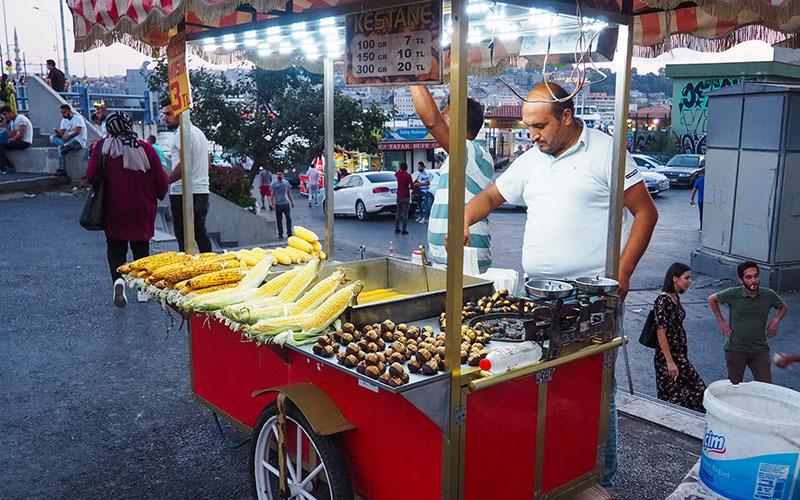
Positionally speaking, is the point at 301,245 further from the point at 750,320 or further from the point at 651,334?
the point at 750,320

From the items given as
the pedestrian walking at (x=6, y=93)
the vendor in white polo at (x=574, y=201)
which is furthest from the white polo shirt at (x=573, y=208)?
the pedestrian walking at (x=6, y=93)

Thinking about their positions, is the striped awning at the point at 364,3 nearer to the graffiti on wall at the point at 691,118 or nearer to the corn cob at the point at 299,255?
the corn cob at the point at 299,255

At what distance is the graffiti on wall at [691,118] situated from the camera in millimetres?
39781

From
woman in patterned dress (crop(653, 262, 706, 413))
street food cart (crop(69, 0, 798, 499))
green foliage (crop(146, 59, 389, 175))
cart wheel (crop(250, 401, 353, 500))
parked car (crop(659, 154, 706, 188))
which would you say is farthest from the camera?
parked car (crop(659, 154, 706, 188))

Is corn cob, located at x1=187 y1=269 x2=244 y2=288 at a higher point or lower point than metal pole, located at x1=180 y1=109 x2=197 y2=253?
lower

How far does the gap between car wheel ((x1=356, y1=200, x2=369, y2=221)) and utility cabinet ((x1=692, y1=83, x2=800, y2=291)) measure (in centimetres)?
1249

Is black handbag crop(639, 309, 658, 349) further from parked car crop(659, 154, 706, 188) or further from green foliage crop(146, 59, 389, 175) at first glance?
parked car crop(659, 154, 706, 188)

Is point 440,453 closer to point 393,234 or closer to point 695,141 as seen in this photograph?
point 393,234

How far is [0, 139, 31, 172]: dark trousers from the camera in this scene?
17.5 m

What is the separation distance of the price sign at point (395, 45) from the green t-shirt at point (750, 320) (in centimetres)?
435

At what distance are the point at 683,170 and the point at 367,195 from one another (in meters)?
17.8

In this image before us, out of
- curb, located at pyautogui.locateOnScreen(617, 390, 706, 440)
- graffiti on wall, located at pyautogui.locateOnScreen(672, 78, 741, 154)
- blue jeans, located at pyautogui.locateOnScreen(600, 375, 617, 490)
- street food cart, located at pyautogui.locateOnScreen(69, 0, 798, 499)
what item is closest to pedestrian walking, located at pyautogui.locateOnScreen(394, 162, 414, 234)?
curb, located at pyautogui.locateOnScreen(617, 390, 706, 440)

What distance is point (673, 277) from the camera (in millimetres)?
5879

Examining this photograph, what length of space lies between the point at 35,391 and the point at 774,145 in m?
11.6
